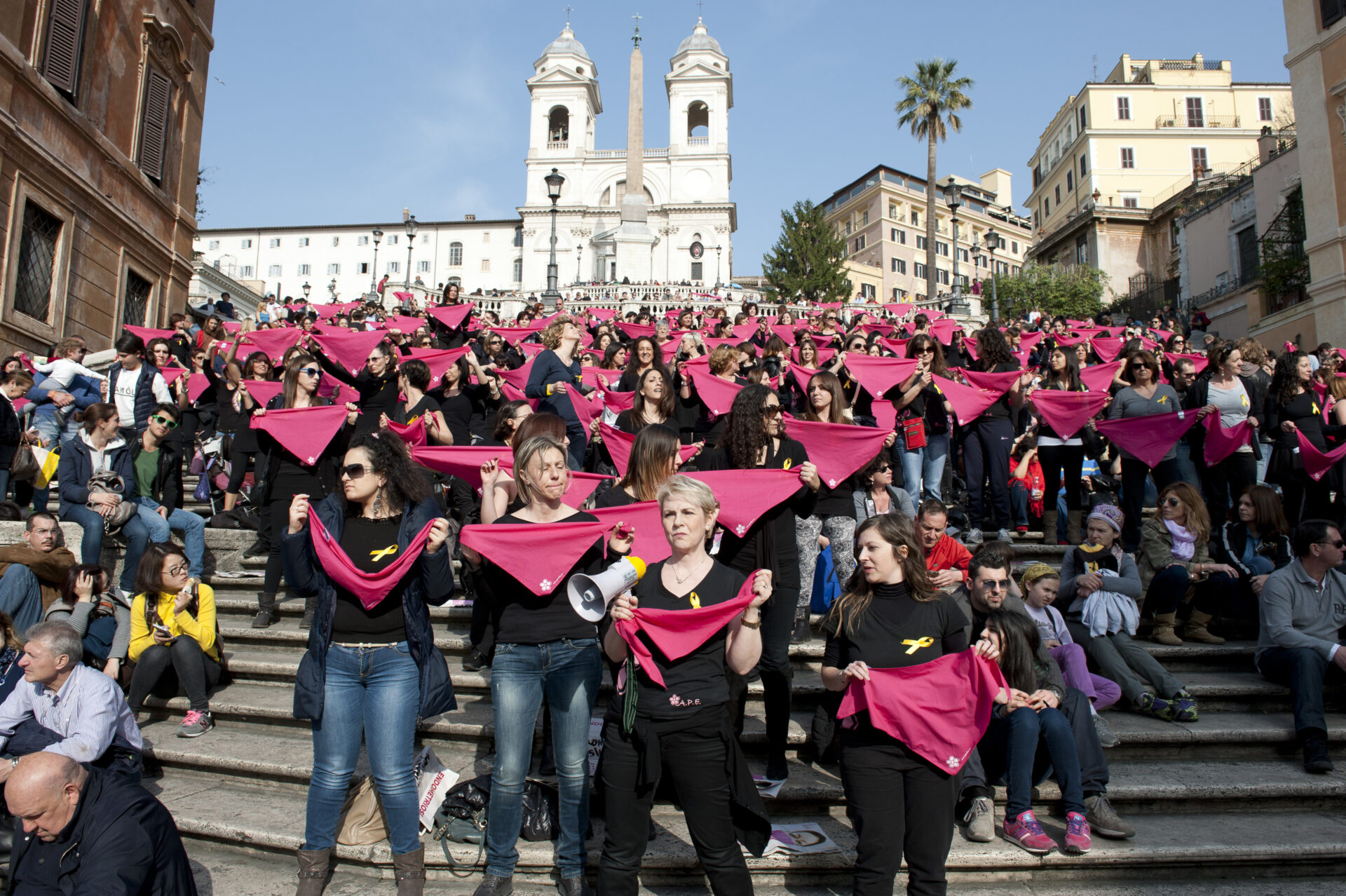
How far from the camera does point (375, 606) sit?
411 centimetres

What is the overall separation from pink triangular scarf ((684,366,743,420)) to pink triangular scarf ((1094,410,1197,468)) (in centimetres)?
405

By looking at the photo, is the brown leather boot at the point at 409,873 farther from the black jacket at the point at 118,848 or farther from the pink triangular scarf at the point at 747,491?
the pink triangular scarf at the point at 747,491

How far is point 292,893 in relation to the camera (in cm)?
429

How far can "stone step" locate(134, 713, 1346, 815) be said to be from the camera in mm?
5020

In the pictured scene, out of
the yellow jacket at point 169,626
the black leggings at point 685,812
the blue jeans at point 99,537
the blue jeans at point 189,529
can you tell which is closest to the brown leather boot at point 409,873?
the black leggings at point 685,812

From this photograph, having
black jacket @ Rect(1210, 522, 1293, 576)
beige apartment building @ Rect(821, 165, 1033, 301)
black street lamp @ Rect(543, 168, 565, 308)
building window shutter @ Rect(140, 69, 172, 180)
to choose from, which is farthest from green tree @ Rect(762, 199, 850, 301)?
black jacket @ Rect(1210, 522, 1293, 576)

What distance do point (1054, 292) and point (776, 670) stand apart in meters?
47.5

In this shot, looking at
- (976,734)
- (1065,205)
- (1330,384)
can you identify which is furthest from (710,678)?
(1065,205)

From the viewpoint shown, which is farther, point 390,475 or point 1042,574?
point 1042,574

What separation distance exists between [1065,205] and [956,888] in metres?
66.0

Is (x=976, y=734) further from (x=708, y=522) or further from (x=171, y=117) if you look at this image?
(x=171, y=117)

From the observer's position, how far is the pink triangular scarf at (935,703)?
149 inches

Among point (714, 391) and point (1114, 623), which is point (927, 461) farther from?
point (1114, 623)

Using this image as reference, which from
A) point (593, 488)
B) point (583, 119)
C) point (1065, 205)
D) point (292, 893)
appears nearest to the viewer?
point (292, 893)
